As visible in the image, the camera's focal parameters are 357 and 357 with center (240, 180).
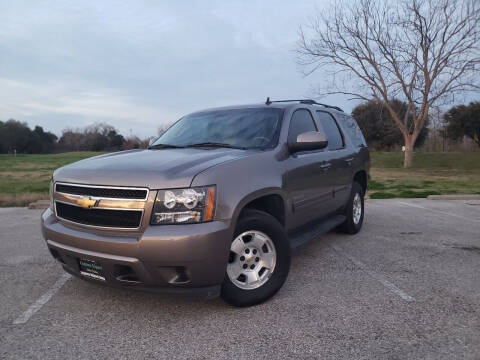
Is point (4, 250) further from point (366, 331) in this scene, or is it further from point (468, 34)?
point (468, 34)

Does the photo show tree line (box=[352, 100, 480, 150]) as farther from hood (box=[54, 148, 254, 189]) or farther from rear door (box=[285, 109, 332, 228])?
hood (box=[54, 148, 254, 189])

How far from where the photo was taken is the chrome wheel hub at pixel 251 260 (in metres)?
2.96

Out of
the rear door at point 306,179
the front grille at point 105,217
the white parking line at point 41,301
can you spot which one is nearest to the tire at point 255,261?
the rear door at point 306,179

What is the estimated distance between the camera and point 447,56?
1980cm

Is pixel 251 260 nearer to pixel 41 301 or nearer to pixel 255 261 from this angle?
pixel 255 261

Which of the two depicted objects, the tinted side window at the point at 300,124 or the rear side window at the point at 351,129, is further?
the rear side window at the point at 351,129

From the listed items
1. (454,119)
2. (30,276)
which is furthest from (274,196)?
(454,119)


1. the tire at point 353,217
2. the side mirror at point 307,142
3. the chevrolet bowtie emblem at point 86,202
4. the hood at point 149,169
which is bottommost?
the tire at point 353,217

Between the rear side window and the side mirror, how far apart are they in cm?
197

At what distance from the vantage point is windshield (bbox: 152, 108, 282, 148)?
12.1 ft

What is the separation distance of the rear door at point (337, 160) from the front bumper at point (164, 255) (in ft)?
7.77

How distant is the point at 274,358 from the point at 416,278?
2137 mm

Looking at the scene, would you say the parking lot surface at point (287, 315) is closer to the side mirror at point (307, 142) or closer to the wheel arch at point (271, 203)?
the wheel arch at point (271, 203)

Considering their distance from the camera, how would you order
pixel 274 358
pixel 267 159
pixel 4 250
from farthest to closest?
1. pixel 4 250
2. pixel 267 159
3. pixel 274 358
